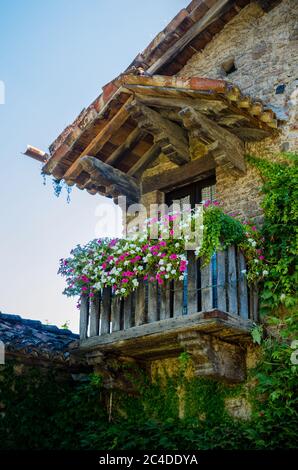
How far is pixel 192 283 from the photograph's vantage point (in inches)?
298

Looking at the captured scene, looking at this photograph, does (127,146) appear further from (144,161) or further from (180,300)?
(180,300)

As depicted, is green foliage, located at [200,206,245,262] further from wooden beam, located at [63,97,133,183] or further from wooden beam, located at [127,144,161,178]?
wooden beam, located at [127,144,161,178]

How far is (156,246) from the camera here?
775cm

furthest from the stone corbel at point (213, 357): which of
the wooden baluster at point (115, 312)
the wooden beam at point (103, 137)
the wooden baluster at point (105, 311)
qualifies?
the wooden beam at point (103, 137)

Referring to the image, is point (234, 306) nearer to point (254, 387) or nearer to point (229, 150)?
point (254, 387)

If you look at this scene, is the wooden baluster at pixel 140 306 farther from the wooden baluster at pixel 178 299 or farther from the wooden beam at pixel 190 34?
the wooden beam at pixel 190 34

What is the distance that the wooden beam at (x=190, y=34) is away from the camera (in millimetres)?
9633

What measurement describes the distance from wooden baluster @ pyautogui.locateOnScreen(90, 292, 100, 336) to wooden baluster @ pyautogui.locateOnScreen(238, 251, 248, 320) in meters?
1.92

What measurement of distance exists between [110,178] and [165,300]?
2481 mm

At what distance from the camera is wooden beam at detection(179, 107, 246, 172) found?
27.1ft

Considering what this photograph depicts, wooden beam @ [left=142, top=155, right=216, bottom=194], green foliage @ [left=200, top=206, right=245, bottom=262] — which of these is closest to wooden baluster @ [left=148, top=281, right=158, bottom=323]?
green foliage @ [left=200, top=206, right=245, bottom=262]
